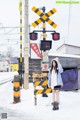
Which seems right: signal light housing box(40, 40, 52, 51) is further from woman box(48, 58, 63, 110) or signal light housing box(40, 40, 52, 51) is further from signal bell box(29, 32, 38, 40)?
woman box(48, 58, 63, 110)

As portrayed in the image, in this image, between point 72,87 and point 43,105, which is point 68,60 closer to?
point 72,87

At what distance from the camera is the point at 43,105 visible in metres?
13.0

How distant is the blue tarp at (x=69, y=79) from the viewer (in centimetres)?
1745

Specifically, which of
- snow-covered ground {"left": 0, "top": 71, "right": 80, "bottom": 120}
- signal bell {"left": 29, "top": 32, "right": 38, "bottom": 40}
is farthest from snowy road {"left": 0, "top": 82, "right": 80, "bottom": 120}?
signal bell {"left": 29, "top": 32, "right": 38, "bottom": 40}

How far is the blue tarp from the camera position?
1745 cm

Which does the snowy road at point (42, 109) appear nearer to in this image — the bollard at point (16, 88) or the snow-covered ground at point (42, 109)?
the snow-covered ground at point (42, 109)

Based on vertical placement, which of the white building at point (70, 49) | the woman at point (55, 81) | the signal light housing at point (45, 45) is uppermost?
the signal light housing at point (45, 45)

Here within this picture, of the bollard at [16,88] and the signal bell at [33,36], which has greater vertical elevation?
the signal bell at [33,36]

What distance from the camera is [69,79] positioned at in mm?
17469

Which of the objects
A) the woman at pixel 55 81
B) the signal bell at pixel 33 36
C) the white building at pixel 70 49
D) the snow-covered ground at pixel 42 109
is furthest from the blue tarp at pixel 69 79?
the white building at pixel 70 49

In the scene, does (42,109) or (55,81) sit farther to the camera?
(55,81)

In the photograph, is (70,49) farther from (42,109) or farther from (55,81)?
(42,109)

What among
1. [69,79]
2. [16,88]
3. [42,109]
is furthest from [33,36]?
[69,79]

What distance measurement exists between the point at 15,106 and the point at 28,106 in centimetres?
53
